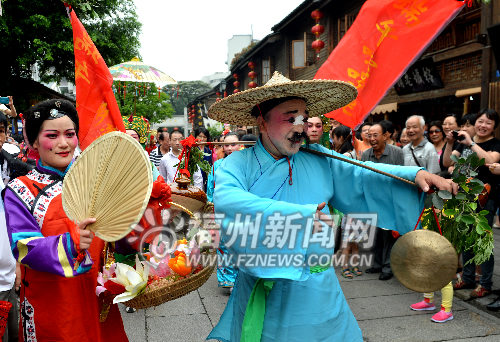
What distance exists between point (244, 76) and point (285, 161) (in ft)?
73.4

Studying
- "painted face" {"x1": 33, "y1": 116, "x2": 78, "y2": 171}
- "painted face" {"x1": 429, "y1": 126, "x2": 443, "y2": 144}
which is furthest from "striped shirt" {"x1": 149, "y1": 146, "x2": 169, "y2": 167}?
"painted face" {"x1": 33, "y1": 116, "x2": 78, "y2": 171}

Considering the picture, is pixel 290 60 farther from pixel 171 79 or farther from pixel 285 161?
pixel 285 161

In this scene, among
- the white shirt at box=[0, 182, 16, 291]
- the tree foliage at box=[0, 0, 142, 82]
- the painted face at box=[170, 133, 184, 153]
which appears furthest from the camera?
the tree foliage at box=[0, 0, 142, 82]

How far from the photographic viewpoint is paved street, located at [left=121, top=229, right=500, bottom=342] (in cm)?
369

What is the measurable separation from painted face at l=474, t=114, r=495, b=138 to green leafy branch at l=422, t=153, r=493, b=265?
2.53 metres

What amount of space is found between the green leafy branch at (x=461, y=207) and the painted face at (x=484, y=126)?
2533 mm

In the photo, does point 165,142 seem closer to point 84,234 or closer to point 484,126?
point 484,126

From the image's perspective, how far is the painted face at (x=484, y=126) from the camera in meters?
4.29

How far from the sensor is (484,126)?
14.1ft

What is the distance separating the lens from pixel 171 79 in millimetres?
8711

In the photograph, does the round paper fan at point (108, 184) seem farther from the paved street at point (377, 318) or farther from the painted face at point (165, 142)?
the painted face at point (165, 142)

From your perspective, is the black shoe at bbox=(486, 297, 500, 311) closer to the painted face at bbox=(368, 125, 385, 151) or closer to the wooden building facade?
the painted face at bbox=(368, 125, 385, 151)

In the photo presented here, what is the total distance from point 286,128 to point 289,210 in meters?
0.61

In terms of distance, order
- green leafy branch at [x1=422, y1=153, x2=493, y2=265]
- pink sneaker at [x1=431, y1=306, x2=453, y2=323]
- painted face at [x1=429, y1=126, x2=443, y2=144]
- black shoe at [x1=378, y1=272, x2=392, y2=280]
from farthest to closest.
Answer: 1. painted face at [x1=429, y1=126, x2=443, y2=144]
2. black shoe at [x1=378, y1=272, x2=392, y2=280]
3. pink sneaker at [x1=431, y1=306, x2=453, y2=323]
4. green leafy branch at [x1=422, y1=153, x2=493, y2=265]
